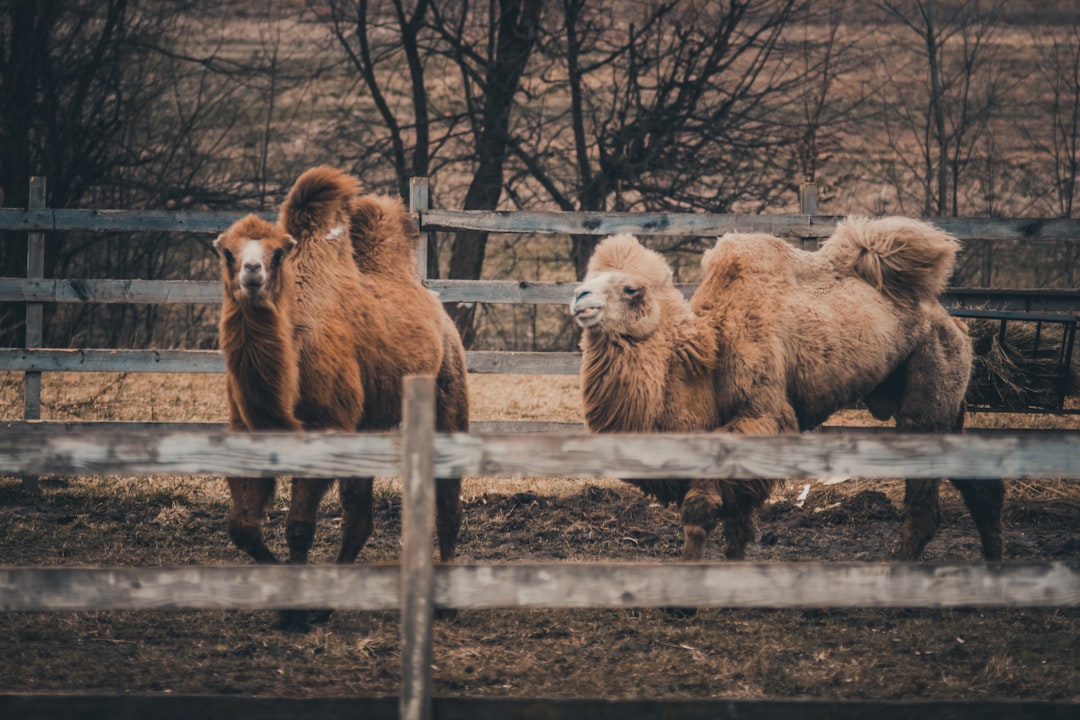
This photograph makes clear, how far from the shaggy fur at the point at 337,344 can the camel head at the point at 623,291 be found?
1119mm

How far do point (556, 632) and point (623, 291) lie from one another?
1.87 metres

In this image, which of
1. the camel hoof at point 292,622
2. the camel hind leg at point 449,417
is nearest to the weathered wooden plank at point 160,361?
the camel hind leg at point 449,417

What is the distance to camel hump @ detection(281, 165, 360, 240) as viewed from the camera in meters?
6.27

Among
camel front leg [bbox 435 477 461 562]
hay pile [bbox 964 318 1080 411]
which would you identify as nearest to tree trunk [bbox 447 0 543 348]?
hay pile [bbox 964 318 1080 411]

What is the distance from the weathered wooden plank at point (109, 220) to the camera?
343 inches

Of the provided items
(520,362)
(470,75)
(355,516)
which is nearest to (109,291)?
(520,362)

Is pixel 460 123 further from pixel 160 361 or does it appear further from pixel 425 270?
pixel 160 361

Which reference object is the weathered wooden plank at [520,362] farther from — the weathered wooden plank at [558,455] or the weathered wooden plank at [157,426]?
the weathered wooden plank at [558,455]

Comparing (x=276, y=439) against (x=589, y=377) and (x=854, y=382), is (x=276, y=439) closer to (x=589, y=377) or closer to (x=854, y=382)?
(x=589, y=377)

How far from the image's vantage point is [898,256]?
6.82 meters

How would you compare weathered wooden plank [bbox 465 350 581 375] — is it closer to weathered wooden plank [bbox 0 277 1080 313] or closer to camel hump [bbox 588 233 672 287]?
weathered wooden plank [bbox 0 277 1080 313]

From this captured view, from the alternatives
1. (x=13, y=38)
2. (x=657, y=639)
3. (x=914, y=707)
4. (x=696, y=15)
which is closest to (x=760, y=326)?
(x=657, y=639)

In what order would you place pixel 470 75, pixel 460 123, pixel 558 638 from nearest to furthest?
pixel 558 638 → pixel 470 75 → pixel 460 123

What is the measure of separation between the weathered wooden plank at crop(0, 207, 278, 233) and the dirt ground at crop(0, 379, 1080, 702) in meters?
2.10
